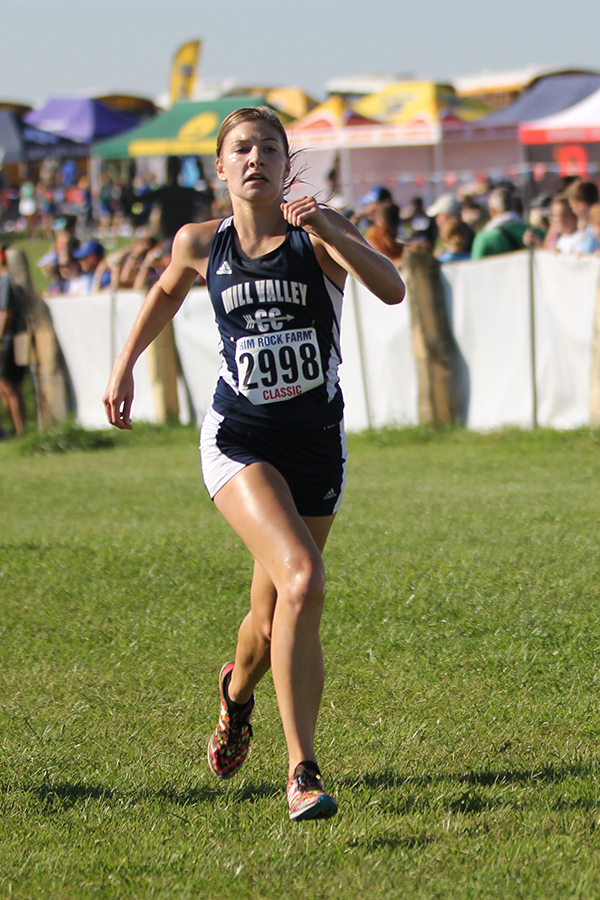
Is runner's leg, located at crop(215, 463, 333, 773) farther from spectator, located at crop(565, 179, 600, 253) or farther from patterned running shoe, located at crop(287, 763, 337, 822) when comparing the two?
spectator, located at crop(565, 179, 600, 253)

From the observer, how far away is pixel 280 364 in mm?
3996

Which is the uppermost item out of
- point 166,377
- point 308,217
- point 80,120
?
point 80,120

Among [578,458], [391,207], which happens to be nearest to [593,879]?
[578,458]

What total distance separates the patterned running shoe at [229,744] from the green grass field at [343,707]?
72mm

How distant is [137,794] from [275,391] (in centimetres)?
147

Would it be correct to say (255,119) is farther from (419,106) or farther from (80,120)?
(80,120)

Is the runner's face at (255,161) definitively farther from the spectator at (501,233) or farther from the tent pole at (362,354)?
the tent pole at (362,354)

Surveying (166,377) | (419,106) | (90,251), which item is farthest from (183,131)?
(166,377)

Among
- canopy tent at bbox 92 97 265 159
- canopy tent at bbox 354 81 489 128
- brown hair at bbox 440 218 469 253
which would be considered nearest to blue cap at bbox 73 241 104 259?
canopy tent at bbox 92 97 265 159

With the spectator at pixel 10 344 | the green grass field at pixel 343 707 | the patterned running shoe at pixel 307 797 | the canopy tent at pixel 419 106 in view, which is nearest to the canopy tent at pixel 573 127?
the canopy tent at pixel 419 106

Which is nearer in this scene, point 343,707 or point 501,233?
point 343,707

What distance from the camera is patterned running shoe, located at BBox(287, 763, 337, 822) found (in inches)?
140

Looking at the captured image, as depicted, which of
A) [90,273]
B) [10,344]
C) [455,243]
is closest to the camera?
[455,243]

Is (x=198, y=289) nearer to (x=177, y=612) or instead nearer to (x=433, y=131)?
(x=177, y=612)
